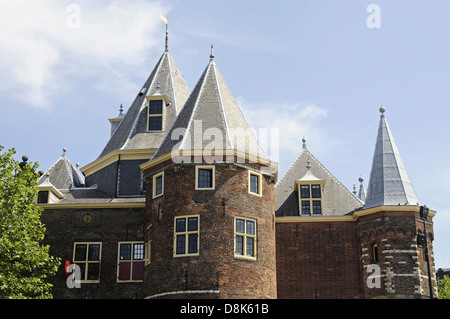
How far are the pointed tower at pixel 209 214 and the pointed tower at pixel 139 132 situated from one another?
406 cm

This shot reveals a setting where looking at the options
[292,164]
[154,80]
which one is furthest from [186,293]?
[154,80]

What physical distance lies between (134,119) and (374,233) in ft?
51.0

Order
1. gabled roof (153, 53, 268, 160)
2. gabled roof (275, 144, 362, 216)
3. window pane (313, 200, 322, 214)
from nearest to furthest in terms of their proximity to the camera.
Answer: gabled roof (153, 53, 268, 160) < window pane (313, 200, 322, 214) < gabled roof (275, 144, 362, 216)

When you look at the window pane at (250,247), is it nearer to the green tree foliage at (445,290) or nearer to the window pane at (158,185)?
the window pane at (158,185)

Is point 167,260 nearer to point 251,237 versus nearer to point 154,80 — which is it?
point 251,237

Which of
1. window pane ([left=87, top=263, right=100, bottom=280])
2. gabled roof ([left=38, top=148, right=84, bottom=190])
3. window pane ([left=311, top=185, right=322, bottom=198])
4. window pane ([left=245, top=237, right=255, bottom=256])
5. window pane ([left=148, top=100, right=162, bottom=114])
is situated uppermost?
window pane ([left=148, top=100, right=162, bottom=114])

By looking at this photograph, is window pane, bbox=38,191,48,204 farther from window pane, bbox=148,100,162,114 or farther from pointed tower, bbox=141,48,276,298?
window pane, bbox=148,100,162,114

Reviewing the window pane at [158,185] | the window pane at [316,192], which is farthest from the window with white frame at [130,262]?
the window pane at [316,192]

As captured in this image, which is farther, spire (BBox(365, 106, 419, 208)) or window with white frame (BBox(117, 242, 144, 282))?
spire (BBox(365, 106, 419, 208))

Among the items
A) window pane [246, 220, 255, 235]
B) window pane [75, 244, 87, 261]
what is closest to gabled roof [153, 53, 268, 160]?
window pane [246, 220, 255, 235]

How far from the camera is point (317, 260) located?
3562 centimetres

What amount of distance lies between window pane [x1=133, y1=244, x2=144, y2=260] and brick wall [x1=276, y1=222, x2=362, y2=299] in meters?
7.23

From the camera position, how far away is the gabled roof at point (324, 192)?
36906 mm

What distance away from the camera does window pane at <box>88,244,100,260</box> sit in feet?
115
